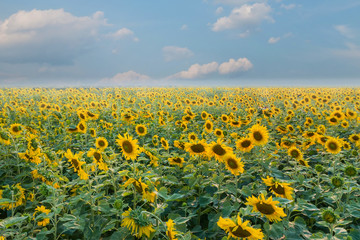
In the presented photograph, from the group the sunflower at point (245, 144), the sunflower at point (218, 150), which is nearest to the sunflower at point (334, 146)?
the sunflower at point (245, 144)

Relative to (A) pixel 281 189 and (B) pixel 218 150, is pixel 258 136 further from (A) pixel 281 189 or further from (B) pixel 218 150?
(A) pixel 281 189

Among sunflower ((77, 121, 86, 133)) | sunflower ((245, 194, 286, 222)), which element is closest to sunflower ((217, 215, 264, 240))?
sunflower ((245, 194, 286, 222))

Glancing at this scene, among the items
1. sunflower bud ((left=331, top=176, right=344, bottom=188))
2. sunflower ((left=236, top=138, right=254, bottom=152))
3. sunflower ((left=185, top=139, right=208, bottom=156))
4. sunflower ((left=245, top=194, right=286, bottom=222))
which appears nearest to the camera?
sunflower ((left=245, top=194, right=286, bottom=222))

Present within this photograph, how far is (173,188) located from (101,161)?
132 cm

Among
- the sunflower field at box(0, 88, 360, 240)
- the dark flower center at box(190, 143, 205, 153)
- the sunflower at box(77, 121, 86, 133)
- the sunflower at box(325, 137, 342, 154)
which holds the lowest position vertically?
the sunflower field at box(0, 88, 360, 240)

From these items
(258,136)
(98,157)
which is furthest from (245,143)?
(98,157)

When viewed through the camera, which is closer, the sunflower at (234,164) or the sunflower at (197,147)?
the sunflower at (234,164)

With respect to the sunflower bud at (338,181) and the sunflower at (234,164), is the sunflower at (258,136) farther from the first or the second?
the sunflower bud at (338,181)

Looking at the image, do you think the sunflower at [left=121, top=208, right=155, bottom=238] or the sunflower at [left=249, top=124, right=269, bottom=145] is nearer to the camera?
the sunflower at [left=121, top=208, right=155, bottom=238]

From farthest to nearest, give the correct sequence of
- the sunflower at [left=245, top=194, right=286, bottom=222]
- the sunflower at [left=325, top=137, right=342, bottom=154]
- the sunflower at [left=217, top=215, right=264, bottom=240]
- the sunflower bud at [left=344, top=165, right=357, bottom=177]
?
the sunflower at [left=325, top=137, right=342, bottom=154] → the sunflower bud at [left=344, top=165, right=357, bottom=177] → the sunflower at [left=245, top=194, right=286, bottom=222] → the sunflower at [left=217, top=215, right=264, bottom=240]

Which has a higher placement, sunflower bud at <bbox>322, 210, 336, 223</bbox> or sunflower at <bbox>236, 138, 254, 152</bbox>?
sunflower at <bbox>236, 138, 254, 152</bbox>

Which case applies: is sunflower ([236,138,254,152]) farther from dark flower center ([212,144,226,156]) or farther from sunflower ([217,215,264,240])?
sunflower ([217,215,264,240])

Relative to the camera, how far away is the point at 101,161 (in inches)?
132

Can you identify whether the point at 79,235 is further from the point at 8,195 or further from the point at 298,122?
the point at 298,122
